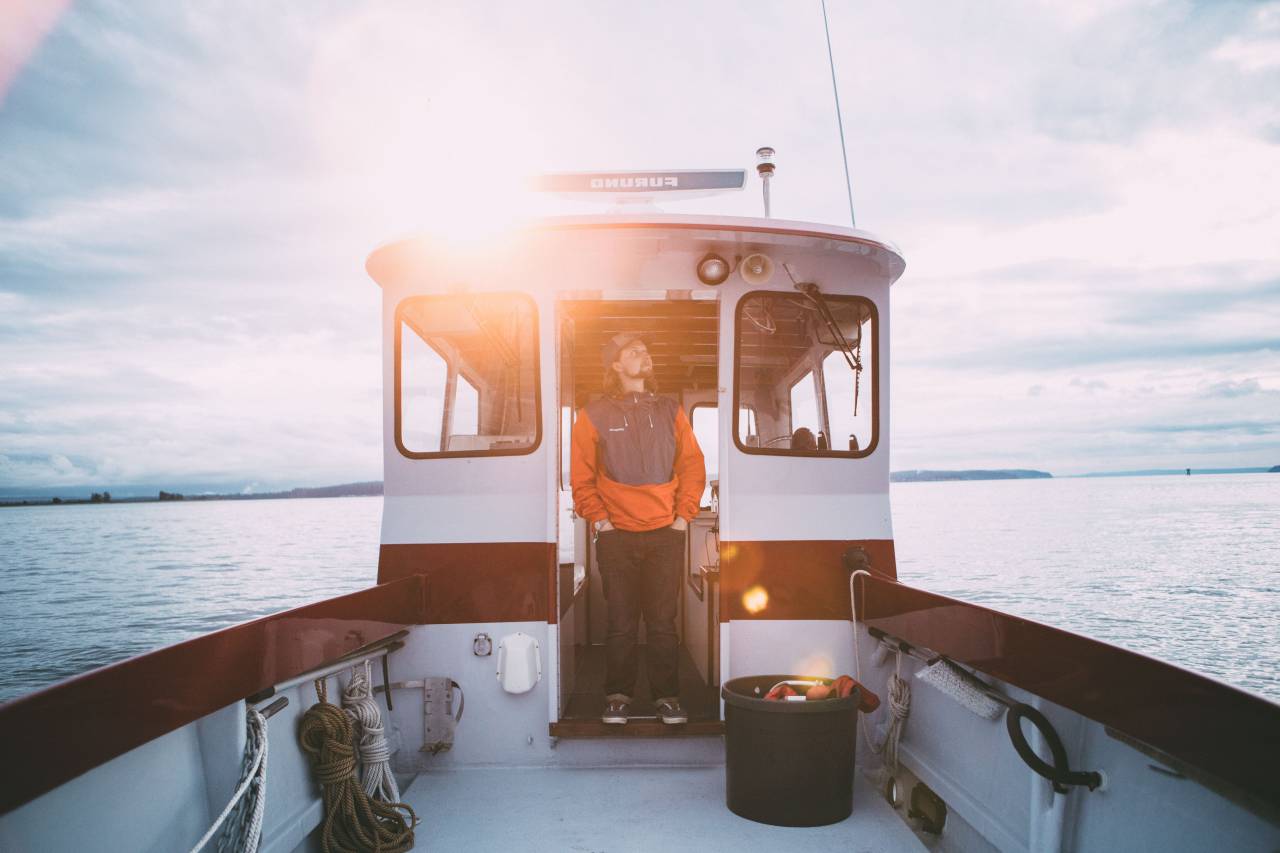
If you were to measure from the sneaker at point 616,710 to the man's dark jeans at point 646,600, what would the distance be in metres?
0.08

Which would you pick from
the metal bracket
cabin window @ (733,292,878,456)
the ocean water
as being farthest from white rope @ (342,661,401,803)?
the ocean water

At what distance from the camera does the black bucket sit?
9.18 ft

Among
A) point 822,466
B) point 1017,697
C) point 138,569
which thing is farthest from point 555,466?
point 138,569

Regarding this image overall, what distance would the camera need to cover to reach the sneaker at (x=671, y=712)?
3486mm

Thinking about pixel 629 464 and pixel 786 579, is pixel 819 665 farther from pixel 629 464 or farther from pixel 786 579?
pixel 629 464

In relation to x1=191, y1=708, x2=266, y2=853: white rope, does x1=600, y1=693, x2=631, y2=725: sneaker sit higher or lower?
lower

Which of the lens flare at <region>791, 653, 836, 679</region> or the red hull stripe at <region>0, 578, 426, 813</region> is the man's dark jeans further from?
the red hull stripe at <region>0, 578, 426, 813</region>

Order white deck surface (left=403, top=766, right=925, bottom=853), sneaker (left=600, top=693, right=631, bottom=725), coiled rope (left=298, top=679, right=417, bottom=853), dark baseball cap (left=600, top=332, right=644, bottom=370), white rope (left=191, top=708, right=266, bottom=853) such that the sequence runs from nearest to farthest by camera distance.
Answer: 1. white rope (left=191, top=708, right=266, bottom=853)
2. coiled rope (left=298, top=679, right=417, bottom=853)
3. white deck surface (left=403, top=766, right=925, bottom=853)
4. sneaker (left=600, top=693, right=631, bottom=725)
5. dark baseball cap (left=600, top=332, right=644, bottom=370)

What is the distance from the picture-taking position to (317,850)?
2621mm

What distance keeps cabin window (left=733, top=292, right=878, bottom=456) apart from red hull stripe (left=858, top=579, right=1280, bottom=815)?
4.56ft

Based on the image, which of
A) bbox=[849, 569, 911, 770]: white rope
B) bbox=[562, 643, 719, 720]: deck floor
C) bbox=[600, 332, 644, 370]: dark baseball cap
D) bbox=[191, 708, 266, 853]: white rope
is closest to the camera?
bbox=[191, 708, 266, 853]: white rope

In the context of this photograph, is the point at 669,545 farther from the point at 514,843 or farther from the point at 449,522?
the point at 514,843

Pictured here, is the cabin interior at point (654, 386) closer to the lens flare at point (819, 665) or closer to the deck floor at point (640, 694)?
the deck floor at point (640, 694)

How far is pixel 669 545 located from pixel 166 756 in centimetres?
223
